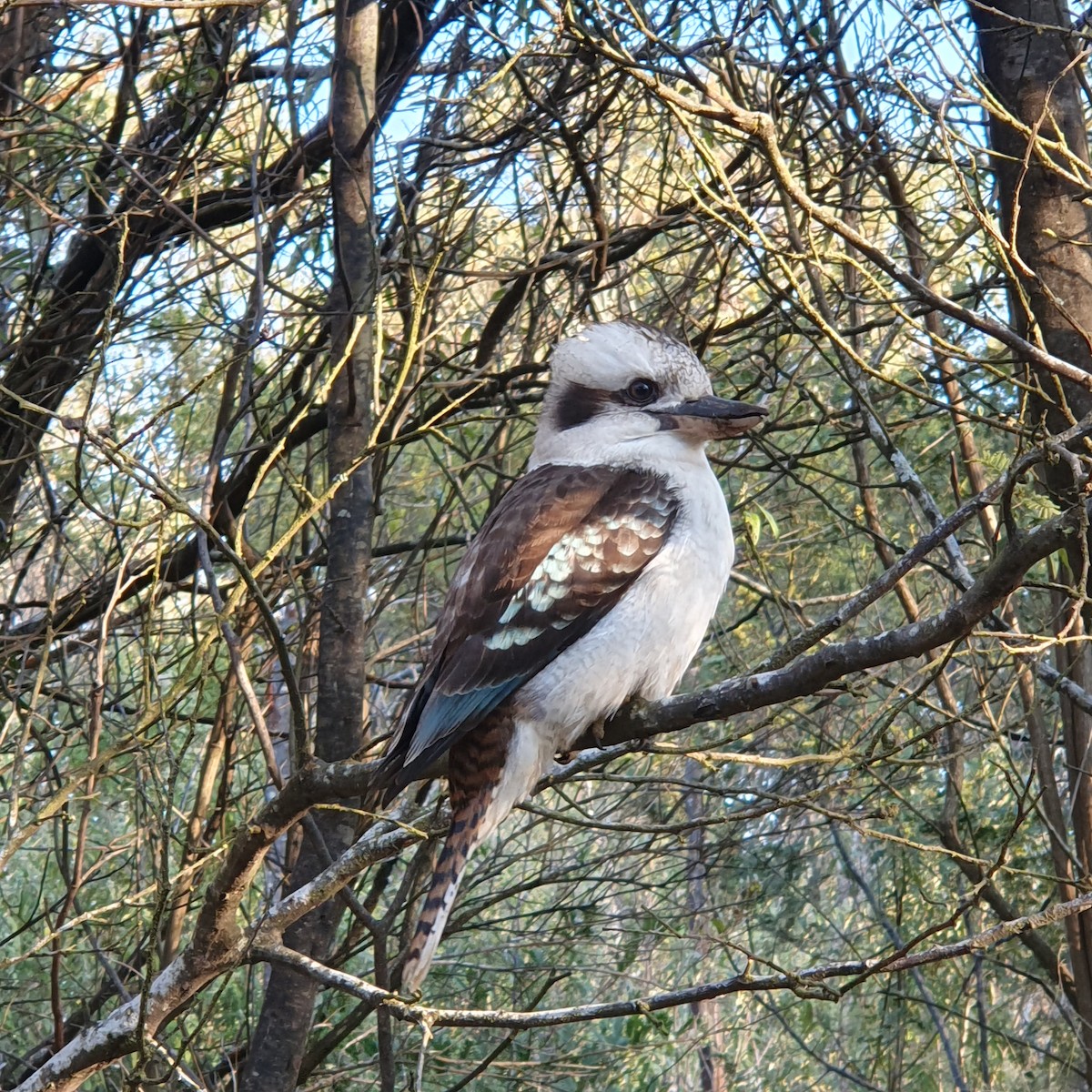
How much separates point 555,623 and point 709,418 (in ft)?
2.13

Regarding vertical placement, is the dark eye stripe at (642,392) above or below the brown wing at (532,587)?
above

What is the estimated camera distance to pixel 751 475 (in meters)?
5.44

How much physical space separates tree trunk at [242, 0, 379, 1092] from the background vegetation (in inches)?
0.4

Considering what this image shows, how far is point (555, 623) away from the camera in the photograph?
279 centimetres

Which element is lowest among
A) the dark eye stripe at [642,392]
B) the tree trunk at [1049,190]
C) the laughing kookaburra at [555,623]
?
the laughing kookaburra at [555,623]

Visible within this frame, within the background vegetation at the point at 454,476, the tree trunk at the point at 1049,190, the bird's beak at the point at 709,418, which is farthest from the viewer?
the tree trunk at the point at 1049,190

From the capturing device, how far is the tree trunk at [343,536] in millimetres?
3311

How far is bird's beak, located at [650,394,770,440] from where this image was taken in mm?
3070

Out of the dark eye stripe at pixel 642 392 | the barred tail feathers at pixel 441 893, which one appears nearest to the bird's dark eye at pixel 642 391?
the dark eye stripe at pixel 642 392

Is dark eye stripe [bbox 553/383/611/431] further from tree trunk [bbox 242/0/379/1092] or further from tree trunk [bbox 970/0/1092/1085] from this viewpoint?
tree trunk [bbox 970/0/1092/1085]

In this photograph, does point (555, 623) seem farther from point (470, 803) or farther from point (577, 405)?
point (577, 405)

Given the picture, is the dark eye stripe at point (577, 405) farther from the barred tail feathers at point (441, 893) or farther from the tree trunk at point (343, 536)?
the barred tail feathers at point (441, 893)

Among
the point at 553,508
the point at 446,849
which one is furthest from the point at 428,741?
the point at 553,508

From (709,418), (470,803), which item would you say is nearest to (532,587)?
(470,803)
